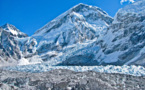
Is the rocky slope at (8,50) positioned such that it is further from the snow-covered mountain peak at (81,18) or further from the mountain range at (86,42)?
the snow-covered mountain peak at (81,18)

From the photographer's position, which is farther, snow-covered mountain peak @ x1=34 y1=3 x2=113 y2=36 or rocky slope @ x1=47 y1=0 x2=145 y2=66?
snow-covered mountain peak @ x1=34 y1=3 x2=113 y2=36

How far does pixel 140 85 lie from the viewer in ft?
99.1

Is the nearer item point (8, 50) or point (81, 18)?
point (8, 50)

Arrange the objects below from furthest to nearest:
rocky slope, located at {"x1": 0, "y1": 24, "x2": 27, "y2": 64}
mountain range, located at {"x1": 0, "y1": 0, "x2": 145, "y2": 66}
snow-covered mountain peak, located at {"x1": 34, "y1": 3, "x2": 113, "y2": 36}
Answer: snow-covered mountain peak, located at {"x1": 34, "y1": 3, "x2": 113, "y2": 36} → rocky slope, located at {"x1": 0, "y1": 24, "x2": 27, "y2": 64} → mountain range, located at {"x1": 0, "y1": 0, "x2": 145, "y2": 66}

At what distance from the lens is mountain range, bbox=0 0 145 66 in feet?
278

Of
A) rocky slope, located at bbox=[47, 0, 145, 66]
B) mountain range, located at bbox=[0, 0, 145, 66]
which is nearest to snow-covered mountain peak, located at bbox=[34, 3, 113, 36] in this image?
mountain range, located at bbox=[0, 0, 145, 66]

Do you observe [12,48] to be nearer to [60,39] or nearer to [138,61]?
[60,39]

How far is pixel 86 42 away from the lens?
142 m

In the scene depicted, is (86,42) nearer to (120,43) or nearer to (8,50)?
(120,43)

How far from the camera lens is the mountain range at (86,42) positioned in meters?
84.8

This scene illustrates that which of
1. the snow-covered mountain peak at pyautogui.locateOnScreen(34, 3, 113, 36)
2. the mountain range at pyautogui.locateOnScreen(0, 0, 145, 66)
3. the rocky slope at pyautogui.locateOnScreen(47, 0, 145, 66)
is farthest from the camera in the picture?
the snow-covered mountain peak at pyautogui.locateOnScreen(34, 3, 113, 36)

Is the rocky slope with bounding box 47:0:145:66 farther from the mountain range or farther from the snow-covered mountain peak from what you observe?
the snow-covered mountain peak

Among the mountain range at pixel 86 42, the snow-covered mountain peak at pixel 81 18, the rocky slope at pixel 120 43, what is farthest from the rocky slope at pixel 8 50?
the rocky slope at pixel 120 43

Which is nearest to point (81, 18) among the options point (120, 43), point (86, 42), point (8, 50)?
point (86, 42)
